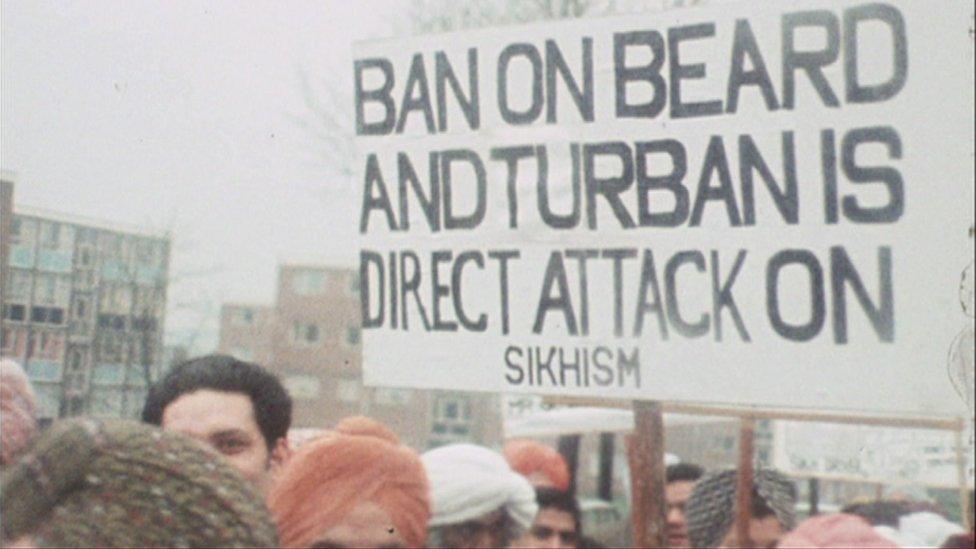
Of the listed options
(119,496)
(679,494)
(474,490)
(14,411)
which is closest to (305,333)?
(679,494)

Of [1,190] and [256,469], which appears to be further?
[256,469]

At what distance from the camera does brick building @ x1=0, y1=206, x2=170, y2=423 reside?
8.77ft

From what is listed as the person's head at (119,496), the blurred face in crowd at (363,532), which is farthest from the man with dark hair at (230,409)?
the person's head at (119,496)

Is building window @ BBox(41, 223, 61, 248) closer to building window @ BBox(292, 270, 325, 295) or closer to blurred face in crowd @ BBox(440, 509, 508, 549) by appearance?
blurred face in crowd @ BBox(440, 509, 508, 549)

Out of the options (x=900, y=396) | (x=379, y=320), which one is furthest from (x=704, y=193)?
(x=379, y=320)

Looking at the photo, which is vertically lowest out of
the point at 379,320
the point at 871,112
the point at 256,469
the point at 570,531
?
the point at 570,531

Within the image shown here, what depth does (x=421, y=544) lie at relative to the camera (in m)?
2.57

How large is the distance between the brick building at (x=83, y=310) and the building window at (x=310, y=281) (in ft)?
44.6

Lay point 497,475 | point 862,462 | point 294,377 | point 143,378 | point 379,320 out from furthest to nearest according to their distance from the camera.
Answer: point 294,377 → point 862,462 → point 497,475 → point 143,378 → point 379,320

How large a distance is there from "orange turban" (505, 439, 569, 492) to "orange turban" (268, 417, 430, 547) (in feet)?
8.89

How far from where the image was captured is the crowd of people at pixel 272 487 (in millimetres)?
1382

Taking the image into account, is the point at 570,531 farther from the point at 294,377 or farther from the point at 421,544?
the point at 294,377

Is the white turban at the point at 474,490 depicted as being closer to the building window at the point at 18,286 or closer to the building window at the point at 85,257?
the building window at the point at 85,257

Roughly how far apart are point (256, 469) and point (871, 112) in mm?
1466
